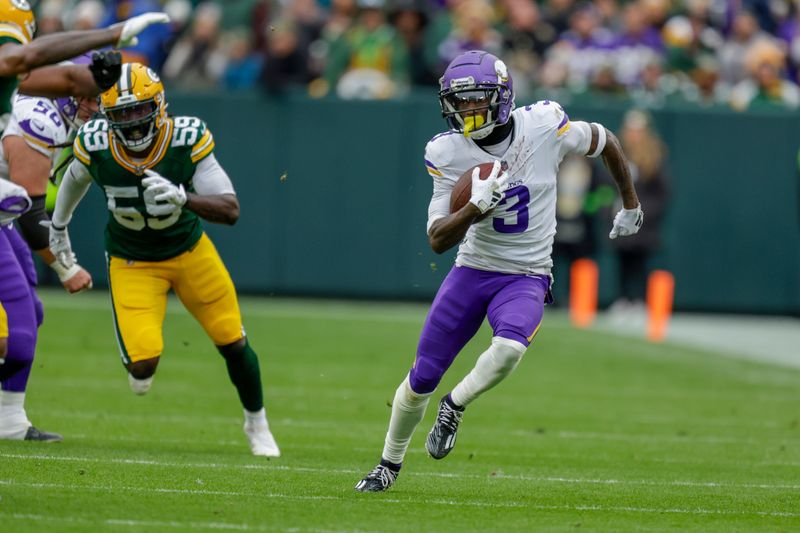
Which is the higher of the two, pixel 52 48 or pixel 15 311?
pixel 52 48

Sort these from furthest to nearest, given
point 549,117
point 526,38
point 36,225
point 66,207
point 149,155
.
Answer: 1. point 526,38
2. point 36,225
3. point 66,207
4. point 149,155
5. point 549,117

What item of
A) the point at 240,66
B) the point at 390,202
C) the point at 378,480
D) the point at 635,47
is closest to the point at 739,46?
the point at 635,47

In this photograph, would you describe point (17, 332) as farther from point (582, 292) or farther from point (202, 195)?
point (582, 292)

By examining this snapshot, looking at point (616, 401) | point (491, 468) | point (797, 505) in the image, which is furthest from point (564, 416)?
point (797, 505)

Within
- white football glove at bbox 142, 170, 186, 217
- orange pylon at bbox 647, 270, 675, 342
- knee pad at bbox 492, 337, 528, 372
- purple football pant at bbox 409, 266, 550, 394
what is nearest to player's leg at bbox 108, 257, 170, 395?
white football glove at bbox 142, 170, 186, 217

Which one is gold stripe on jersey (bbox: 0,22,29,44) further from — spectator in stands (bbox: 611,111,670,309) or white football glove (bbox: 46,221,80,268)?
spectator in stands (bbox: 611,111,670,309)

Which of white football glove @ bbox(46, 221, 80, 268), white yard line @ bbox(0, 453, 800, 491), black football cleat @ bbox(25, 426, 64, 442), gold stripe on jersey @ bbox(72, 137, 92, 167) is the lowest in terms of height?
black football cleat @ bbox(25, 426, 64, 442)

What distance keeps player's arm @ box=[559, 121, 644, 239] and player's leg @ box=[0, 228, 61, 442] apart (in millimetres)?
2548

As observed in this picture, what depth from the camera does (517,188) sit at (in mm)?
6352

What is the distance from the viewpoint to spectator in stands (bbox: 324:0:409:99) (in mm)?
15625

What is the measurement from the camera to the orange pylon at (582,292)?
15461 millimetres

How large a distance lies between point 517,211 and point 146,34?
10176 mm

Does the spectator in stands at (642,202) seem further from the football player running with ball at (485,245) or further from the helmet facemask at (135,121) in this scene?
the helmet facemask at (135,121)

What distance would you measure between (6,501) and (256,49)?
11390 millimetres
